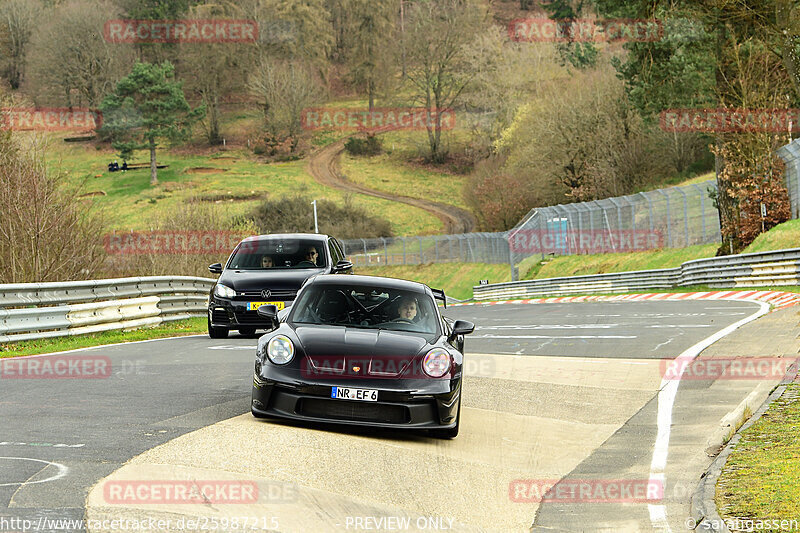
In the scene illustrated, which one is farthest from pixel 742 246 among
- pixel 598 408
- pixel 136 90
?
pixel 136 90

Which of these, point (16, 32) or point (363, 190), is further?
point (16, 32)

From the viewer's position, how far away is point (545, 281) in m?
45.9

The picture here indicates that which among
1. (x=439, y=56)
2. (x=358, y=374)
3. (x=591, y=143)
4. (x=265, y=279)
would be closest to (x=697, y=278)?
(x=265, y=279)

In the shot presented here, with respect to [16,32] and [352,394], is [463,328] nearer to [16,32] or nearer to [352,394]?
[352,394]

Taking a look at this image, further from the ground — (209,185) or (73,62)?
(73,62)

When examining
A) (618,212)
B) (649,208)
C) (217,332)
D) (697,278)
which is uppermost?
(217,332)

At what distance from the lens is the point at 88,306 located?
60.4 ft

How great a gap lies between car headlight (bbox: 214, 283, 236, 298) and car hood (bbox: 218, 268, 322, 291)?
5 cm

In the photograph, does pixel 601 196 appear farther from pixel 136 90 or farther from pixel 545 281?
pixel 136 90

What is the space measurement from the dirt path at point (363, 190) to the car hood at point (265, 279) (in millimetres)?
78738

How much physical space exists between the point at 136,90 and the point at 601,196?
2455 inches

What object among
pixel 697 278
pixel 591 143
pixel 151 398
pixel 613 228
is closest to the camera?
pixel 151 398

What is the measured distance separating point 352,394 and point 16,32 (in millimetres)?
139224

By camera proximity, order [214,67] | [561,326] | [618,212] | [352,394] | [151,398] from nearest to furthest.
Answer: [352,394]
[151,398]
[561,326]
[618,212]
[214,67]
